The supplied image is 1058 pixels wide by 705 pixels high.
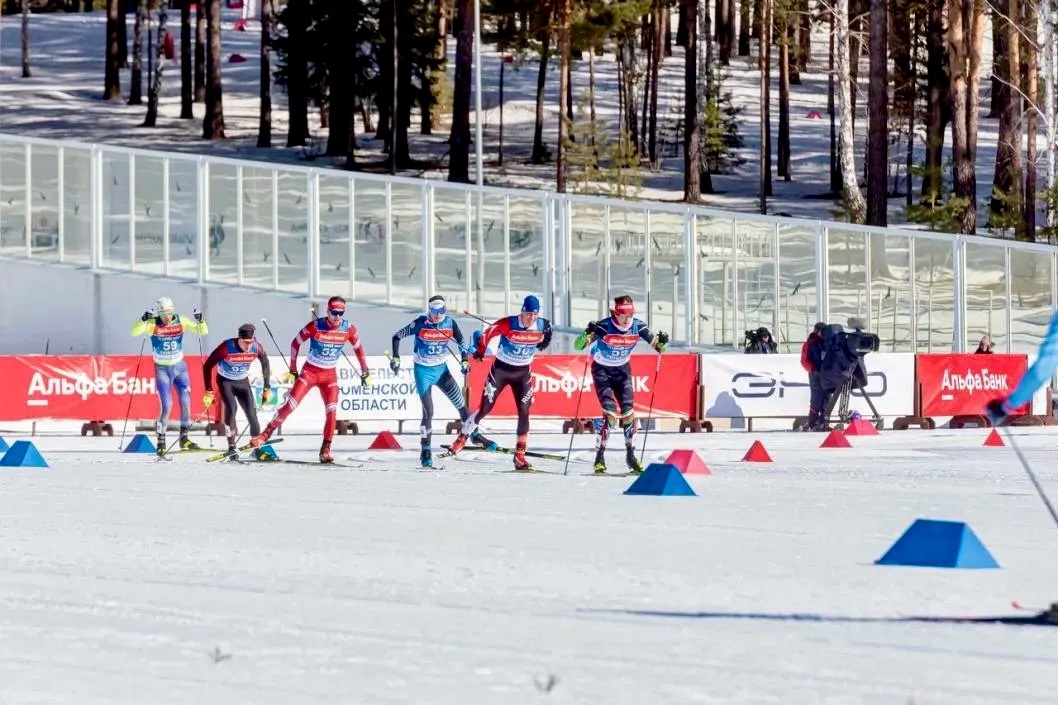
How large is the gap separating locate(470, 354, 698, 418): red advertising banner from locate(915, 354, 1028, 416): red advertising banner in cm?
441

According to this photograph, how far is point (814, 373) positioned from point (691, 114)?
2794cm

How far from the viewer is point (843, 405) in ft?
104

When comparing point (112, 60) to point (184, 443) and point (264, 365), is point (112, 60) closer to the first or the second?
point (264, 365)

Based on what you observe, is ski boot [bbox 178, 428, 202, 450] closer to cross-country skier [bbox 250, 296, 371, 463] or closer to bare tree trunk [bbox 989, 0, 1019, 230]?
cross-country skier [bbox 250, 296, 371, 463]

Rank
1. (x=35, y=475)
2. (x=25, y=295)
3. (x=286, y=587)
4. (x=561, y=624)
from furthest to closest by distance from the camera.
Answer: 1. (x=25, y=295)
2. (x=35, y=475)
3. (x=286, y=587)
4. (x=561, y=624)

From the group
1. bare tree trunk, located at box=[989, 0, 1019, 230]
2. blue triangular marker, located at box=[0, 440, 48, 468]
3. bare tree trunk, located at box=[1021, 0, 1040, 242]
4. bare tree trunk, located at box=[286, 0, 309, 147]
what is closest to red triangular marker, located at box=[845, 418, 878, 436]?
blue triangular marker, located at box=[0, 440, 48, 468]

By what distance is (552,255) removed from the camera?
127 feet

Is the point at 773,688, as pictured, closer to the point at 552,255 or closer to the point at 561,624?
the point at 561,624

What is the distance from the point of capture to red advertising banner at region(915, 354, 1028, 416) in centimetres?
3322

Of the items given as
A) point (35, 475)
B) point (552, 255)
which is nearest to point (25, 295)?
point (552, 255)

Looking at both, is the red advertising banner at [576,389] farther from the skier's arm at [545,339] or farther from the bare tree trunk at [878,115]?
the skier's arm at [545,339]

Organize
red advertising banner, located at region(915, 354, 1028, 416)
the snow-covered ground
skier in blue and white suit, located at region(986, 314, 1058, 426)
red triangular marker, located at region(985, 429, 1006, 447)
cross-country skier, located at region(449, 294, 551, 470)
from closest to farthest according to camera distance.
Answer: the snow-covered ground, skier in blue and white suit, located at region(986, 314, 1058, 426), cross-country skier, located at region(449, 294, 551, 470), red triangular marker, located at region(985, 429, 1006, 447), red advertising banner, located at region(915, 354, 1028, 416)

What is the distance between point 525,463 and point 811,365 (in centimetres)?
1220

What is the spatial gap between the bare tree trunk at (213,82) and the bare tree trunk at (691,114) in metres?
19.3
